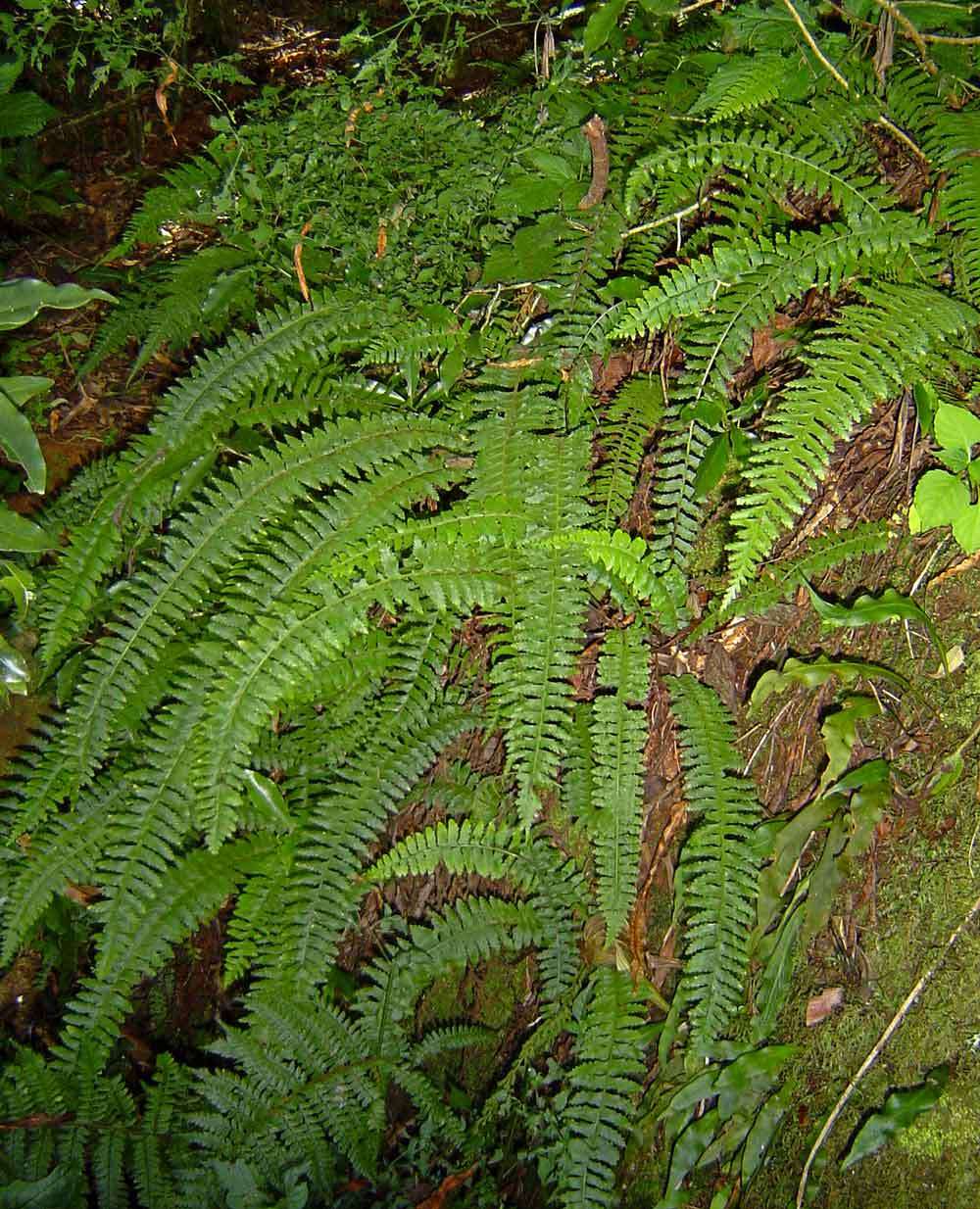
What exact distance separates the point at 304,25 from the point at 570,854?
5073 mm

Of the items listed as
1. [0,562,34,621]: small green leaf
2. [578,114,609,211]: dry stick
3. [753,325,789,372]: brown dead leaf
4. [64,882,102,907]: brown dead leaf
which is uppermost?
[578,114,609,211]: dry stick

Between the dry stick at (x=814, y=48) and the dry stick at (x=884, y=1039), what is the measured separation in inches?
84.6

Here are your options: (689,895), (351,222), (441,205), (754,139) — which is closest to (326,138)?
(351,222)

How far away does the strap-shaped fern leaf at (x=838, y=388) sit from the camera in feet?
6.91

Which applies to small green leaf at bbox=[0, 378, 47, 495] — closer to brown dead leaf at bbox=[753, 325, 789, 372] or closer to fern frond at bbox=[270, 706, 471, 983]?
fern frond at bbox=[270, 706, 471, 983]

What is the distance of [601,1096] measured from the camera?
2504 mm

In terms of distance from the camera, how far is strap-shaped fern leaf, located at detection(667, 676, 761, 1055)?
2.37m

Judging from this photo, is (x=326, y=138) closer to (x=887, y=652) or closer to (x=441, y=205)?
(x=441, y=205)

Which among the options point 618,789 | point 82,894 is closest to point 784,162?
point 618,789

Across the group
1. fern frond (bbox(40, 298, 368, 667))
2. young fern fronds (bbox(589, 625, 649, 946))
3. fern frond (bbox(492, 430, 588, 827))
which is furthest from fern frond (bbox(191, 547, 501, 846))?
fern frond (bbox(40, 298, 368, 667))

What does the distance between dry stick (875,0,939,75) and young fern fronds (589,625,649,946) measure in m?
1.78

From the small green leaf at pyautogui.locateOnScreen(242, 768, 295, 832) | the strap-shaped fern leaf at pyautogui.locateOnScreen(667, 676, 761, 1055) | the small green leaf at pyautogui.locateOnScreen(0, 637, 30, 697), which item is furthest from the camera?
the small green leaf at pyautogui.locateOnScreen(242, 768, 295, 832)

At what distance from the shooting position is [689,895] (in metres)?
2.55

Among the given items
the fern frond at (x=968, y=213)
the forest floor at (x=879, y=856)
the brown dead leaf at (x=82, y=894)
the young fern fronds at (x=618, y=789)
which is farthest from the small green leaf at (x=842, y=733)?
the brown dead leaf at (x=82, y=894)
